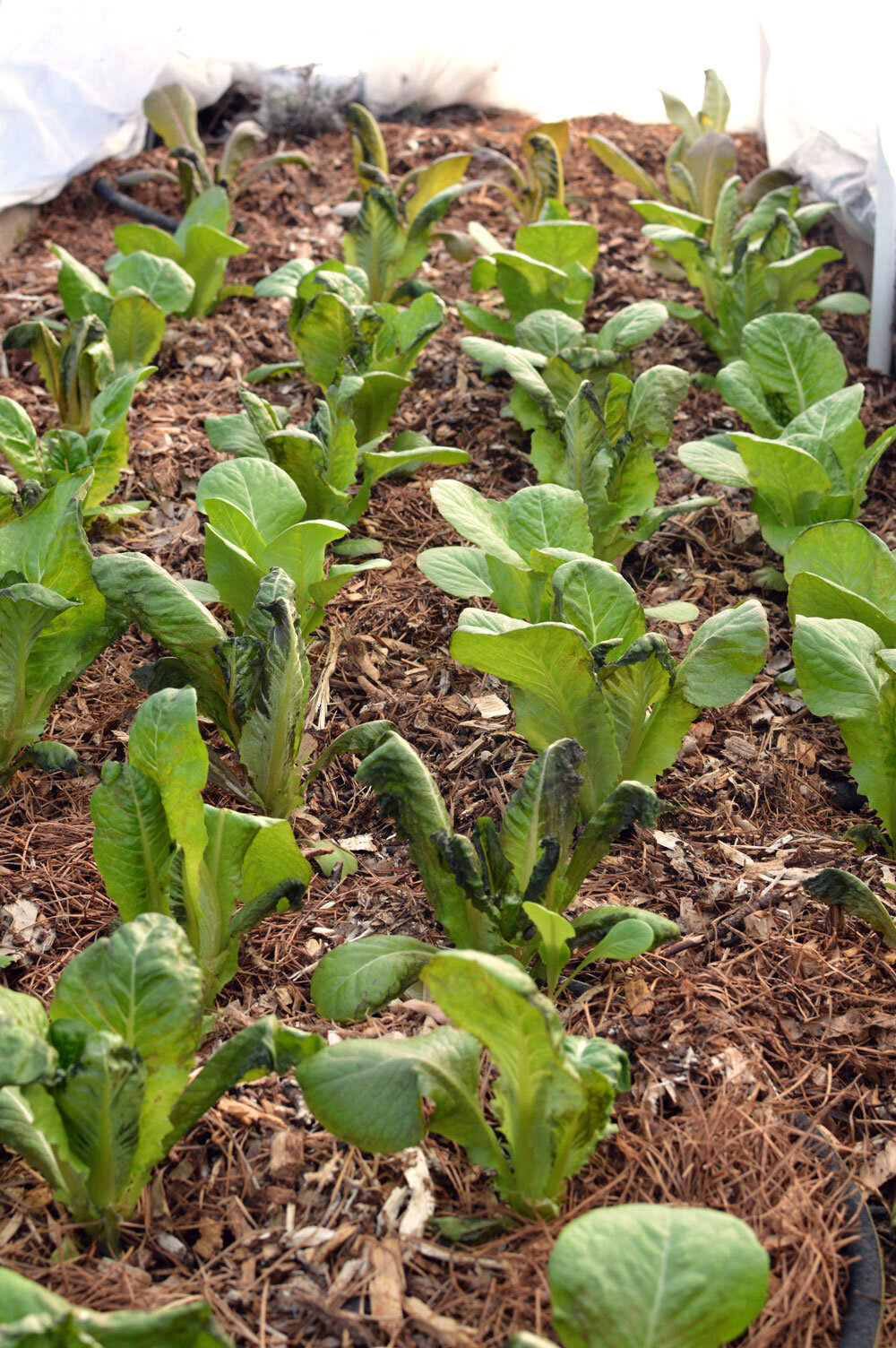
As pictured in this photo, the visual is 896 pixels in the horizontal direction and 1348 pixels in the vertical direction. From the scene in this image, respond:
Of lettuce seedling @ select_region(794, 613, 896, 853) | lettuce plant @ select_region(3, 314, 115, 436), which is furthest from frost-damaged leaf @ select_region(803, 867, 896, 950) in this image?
lettuce plant @ select_region(3, 314, 115, 436)

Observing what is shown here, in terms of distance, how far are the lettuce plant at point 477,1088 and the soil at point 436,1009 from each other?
0.23 ft

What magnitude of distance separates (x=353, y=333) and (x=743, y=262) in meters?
1.05

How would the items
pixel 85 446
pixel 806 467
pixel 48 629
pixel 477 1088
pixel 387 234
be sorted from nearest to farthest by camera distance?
pixel 477 1088, pixel 48 629, pixel 806 467, pixel 85 446, pixel 387 234

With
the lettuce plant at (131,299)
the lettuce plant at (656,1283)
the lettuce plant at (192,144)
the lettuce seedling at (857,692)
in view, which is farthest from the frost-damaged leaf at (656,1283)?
the lettuce plant at (192,144)

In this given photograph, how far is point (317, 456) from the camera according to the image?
2172mm

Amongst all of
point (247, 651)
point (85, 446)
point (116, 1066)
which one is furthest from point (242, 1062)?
point (85, 446)

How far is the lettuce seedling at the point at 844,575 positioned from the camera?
5.99 ft

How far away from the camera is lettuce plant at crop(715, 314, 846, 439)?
2445 mm

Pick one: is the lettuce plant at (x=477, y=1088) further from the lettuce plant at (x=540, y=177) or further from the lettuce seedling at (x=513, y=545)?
the lettuce plant at (x=540, y=177)

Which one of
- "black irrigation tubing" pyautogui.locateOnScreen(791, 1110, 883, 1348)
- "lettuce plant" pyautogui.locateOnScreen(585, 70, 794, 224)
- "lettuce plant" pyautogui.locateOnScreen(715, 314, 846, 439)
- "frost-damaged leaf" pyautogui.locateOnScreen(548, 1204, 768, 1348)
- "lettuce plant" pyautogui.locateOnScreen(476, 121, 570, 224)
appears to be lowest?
"black irrigation tubing" pyautogui.locateOnScreen(791, 1110, 883, 1348)

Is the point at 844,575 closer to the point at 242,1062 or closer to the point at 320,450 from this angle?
the point at 320,450

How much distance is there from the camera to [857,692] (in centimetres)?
169

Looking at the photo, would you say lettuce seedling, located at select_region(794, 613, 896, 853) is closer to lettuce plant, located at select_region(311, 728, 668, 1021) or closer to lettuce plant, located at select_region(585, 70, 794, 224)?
lettuce plant, located at select_region(311, 728, 668, 1021)

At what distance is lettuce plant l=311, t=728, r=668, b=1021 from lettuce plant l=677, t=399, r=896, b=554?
0.96 m
